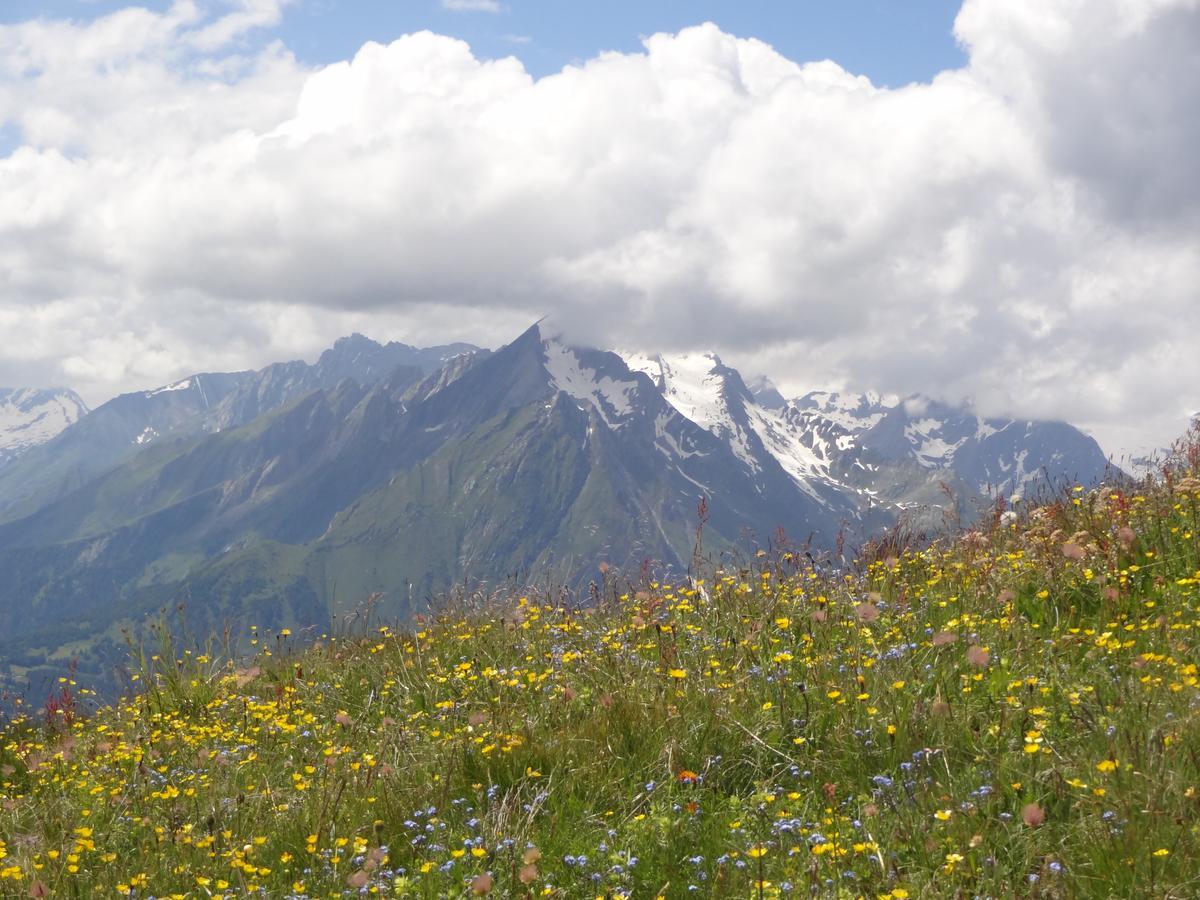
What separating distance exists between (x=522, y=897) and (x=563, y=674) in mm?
3740

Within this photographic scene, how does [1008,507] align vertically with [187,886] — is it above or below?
above

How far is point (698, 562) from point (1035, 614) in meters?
3.51

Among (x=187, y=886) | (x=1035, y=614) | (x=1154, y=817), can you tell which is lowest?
(x=187, y=886)

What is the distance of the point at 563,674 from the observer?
893 cm

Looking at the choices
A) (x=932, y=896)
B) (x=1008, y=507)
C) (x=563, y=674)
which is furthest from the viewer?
(x=1008, y=507)

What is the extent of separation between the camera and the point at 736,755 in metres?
6.66

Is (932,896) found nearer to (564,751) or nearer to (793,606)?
(564,751)

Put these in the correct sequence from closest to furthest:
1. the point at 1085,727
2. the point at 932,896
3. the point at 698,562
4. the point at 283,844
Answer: the point at 932,896, the point at 1085,727, the point at 283,844, the point at 698,562

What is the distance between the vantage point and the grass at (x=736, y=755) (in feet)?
16.6

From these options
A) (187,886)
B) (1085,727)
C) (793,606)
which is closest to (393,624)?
(793,606)

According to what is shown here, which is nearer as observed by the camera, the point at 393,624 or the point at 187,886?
the point at 187,886

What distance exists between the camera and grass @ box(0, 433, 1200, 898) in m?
5.06

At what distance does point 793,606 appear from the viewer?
934cm

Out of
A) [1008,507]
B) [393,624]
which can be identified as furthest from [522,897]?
[1008,507]
